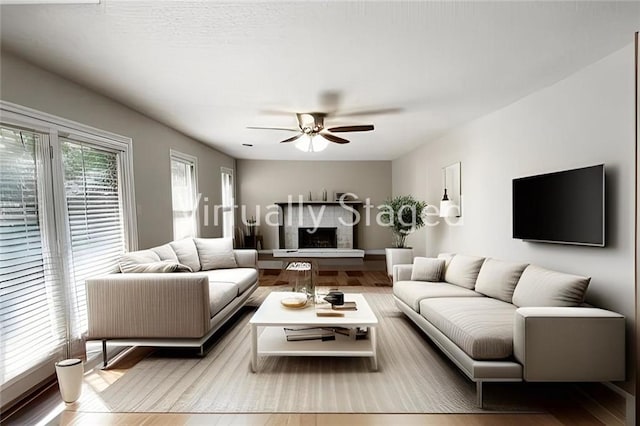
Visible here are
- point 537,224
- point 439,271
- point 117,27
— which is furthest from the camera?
point 439,271

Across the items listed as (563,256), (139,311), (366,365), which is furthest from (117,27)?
(563,256)

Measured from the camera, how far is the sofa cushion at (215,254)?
489 cm

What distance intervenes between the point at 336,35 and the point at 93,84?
2.28 metres

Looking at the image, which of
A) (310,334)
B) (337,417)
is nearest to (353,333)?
(310,334)

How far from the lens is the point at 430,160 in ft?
20.8

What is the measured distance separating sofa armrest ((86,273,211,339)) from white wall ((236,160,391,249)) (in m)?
5.67

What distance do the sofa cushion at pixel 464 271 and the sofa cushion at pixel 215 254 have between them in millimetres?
2849

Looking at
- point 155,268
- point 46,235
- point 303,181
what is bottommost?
point 155,268

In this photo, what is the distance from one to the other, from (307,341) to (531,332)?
1.74 metres

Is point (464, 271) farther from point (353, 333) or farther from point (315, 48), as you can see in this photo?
point (315, 48)

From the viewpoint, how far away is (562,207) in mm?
3062

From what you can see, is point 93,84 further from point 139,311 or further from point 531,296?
point 531,296

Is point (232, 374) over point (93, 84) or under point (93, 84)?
under

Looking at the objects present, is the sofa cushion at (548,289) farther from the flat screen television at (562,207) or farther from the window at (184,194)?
the window at (184,194)
